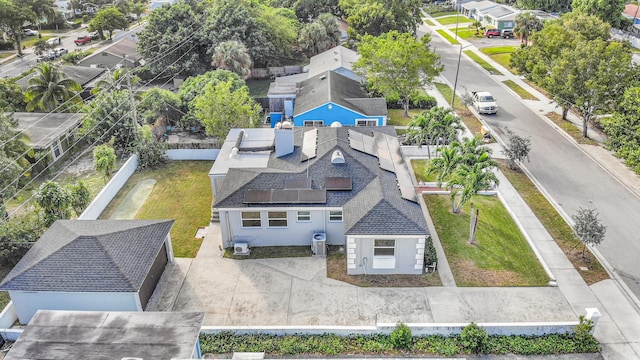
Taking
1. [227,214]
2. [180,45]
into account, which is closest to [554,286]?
[227,214]

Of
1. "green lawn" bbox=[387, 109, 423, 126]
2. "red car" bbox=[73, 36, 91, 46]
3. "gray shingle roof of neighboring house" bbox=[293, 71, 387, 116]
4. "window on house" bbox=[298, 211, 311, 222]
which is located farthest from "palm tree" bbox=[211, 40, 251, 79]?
"red car" bbox=[73, 36, 91, 46]

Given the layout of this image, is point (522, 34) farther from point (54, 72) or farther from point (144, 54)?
point (54, 72)

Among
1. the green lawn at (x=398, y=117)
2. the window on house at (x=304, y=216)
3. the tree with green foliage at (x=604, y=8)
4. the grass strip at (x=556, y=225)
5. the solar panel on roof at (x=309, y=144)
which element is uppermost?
the tree with green foliage at (x=604, y=8)

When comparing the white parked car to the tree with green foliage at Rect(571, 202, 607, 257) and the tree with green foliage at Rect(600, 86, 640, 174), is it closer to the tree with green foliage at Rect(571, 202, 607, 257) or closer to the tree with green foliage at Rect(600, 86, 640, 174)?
the tree with green foliage at Rect(600, 86, 640, 174)

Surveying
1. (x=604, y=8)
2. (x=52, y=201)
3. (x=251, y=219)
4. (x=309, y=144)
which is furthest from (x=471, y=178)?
(x=604, y=8)

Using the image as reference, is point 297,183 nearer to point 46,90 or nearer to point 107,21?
point 46,90

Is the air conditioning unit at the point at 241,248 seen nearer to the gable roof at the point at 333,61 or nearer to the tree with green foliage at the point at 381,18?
the gable roof at the point at 333,61

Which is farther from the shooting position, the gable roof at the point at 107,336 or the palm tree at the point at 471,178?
the palm tree at the point at 471,178

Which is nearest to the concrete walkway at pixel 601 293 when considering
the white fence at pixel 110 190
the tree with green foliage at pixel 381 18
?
the white fence at pixel 110 190

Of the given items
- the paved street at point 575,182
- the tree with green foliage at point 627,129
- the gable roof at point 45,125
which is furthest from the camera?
the gable roof at point 45,125
